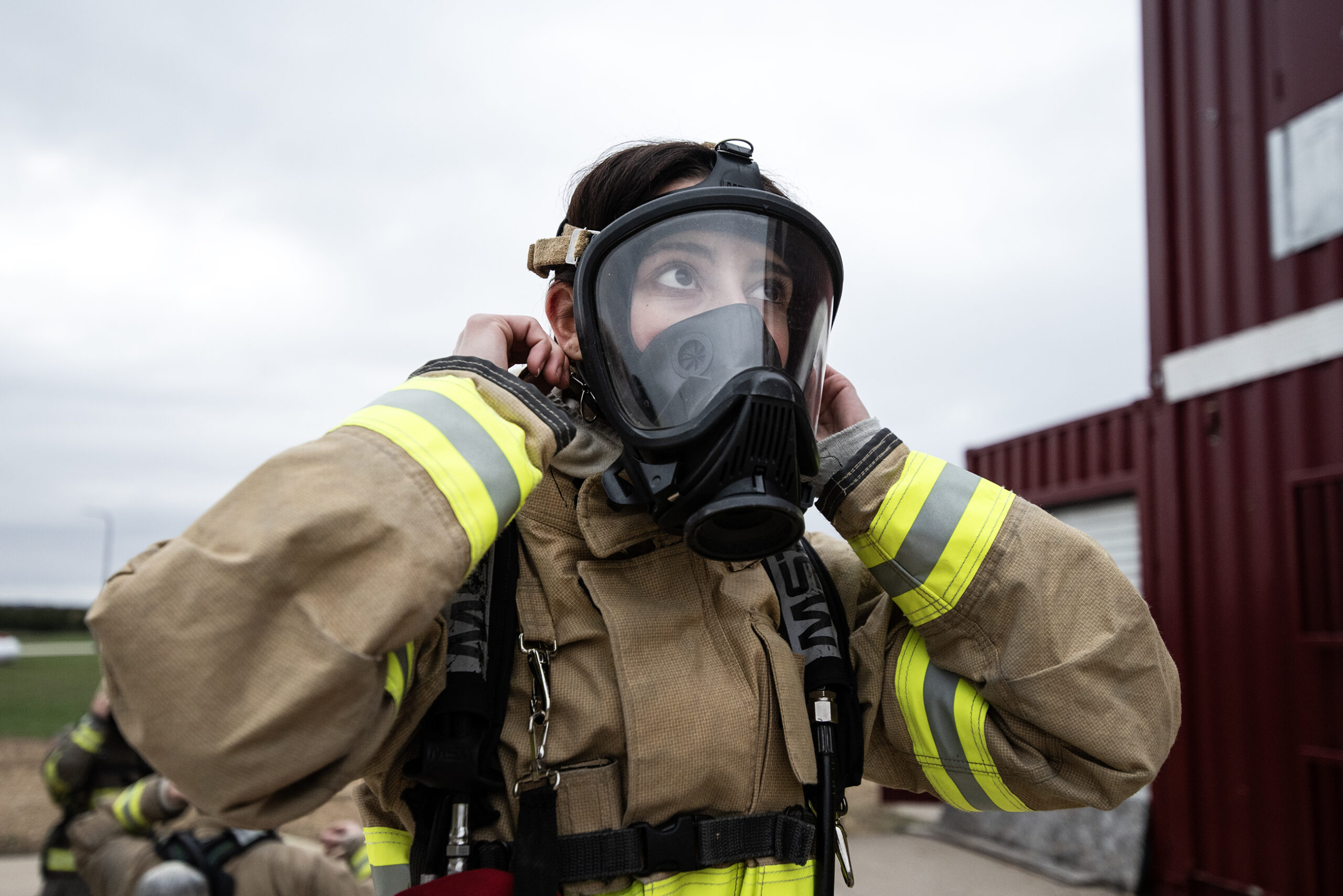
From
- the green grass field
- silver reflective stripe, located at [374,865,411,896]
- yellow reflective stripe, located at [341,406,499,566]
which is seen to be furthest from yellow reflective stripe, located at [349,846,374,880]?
the green grass field

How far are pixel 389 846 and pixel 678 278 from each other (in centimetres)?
102

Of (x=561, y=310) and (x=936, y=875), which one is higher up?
(x=561, y=310)

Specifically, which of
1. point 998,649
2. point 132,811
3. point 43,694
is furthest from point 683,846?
point 43,694

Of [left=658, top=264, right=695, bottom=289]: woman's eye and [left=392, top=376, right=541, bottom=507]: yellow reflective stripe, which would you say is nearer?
[left=392, top=376, right=541, bottom=507]: yellow reflective stripe

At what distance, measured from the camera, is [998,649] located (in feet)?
4.96

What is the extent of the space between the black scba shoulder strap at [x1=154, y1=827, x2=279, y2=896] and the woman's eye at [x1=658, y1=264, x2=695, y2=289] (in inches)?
140

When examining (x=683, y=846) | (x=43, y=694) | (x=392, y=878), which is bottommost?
(x=43, y=694)

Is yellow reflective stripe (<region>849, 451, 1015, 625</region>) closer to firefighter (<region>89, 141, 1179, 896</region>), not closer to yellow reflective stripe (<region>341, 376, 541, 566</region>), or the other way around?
firefighter (<region>89, 141, 1179, 896</region>)

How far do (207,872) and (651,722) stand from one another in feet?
11.6

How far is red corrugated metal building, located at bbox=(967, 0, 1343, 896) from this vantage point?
4.62 m

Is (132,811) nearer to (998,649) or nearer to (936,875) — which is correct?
(998,649)

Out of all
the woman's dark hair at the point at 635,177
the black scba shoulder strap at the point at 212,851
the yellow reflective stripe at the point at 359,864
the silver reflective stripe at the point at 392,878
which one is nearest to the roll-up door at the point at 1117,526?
the yellow reflective stripe at the point at 359,864

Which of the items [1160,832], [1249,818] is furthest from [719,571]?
[1160,832]

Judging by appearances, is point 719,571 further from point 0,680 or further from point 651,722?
point 0,680
